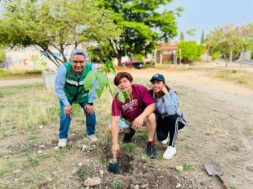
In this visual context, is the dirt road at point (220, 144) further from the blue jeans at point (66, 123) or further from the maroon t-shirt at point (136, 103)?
the blue jeans at point (66, 123)

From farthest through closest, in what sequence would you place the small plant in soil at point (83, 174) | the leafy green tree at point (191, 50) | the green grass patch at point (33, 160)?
the leafy green tree at point (191, 50), the green grass patch at point (33, 160), the small plant in soil at point (83, 174)

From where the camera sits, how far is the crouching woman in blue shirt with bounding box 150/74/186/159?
249cm

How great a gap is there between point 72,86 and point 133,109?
993 millimetres

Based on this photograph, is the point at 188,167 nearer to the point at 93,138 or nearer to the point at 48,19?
the point at 93,138

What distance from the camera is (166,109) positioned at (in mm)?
2541

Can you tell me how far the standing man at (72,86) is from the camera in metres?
2.69

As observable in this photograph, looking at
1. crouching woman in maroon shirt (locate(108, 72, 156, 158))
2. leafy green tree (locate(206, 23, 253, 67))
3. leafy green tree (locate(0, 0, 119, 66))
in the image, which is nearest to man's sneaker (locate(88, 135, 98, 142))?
crouching woman in maroon shirt (locate(108, 72, 156, 158))

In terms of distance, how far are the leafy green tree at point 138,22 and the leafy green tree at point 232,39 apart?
15.0 feet

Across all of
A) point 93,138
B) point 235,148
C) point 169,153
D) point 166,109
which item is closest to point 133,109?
point 166,109

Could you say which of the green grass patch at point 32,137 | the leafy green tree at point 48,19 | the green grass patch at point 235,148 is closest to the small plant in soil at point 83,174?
the green grass patch at point 32,137

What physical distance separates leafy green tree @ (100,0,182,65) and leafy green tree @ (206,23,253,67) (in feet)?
15.0

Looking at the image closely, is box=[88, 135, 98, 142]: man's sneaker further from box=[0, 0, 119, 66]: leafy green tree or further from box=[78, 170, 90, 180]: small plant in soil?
box=[0, 0, 119, 66]: leafy green tree

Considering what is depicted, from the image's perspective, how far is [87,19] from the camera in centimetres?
901

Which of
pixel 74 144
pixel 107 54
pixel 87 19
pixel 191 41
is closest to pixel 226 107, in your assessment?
pixel 74 144
